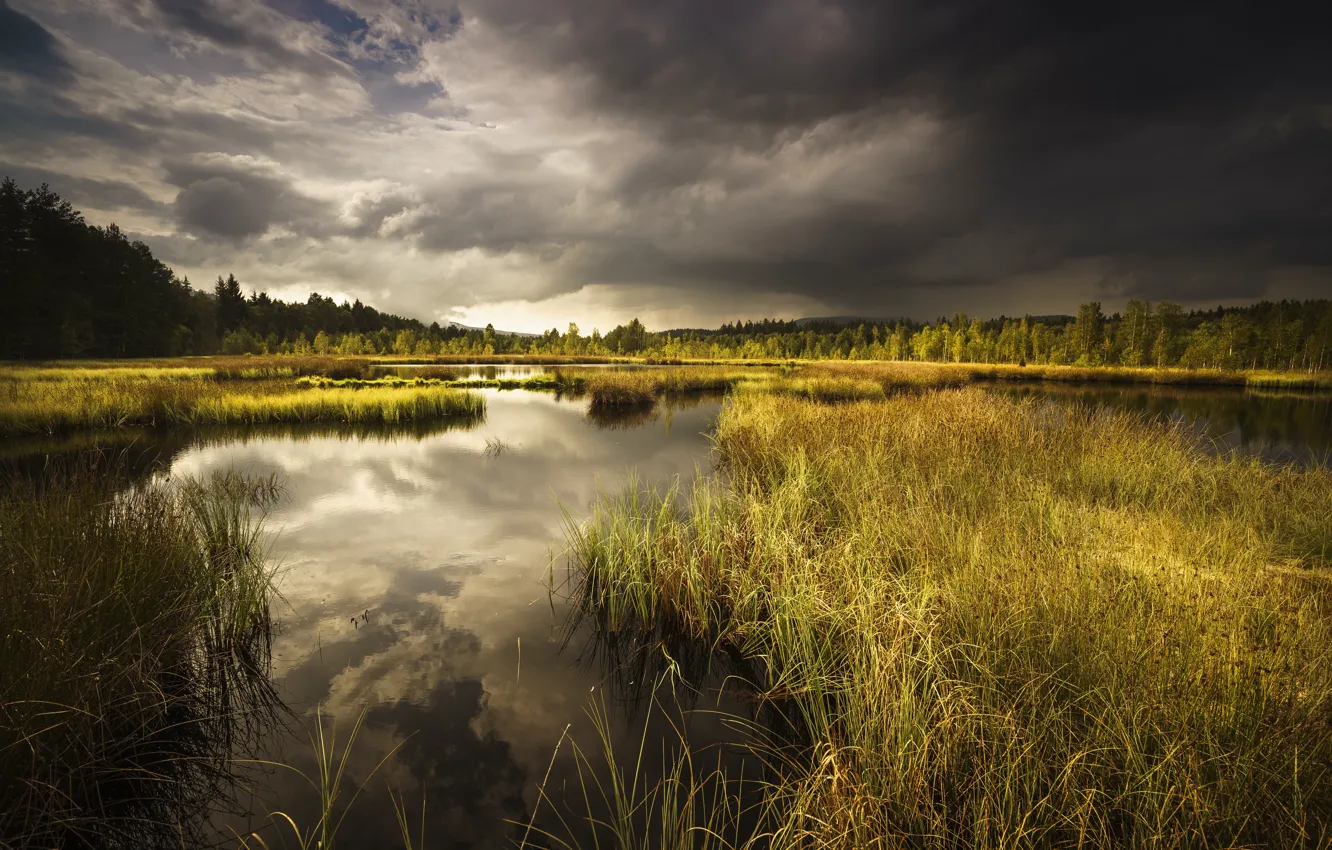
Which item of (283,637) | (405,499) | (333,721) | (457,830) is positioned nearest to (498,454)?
(405,499)

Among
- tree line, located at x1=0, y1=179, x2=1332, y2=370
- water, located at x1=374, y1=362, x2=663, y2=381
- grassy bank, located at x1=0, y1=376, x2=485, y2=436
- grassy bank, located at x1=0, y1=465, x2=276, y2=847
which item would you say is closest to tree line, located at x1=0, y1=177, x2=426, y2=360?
tree line, located at x1=0, y1=179, x2=1332, y2=370

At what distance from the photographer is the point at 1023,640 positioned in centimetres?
378

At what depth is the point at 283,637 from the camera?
579 cm

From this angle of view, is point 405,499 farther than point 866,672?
Yes

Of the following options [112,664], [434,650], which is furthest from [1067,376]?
[112,664]

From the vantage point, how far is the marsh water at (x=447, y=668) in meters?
3.85

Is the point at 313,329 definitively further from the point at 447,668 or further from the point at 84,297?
the point at 447,668

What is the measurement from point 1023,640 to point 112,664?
22.6ft

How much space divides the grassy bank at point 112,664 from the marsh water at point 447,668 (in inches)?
16.7

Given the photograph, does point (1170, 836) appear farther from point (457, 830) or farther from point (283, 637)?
point (283, 637)

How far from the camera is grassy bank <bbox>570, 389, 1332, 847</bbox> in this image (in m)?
2.62

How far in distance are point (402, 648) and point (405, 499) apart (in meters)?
6.60

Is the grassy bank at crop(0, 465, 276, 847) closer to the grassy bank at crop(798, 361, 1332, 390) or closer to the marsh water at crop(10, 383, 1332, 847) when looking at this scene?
the marsh water at crop(10, 383, 1332, 847)

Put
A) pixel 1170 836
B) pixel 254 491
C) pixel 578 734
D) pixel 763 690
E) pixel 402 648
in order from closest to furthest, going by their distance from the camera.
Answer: pixel 1170 836 < pixel 578 734 < pixel 763 690 < pixel 402 648 < pixel 254 491
